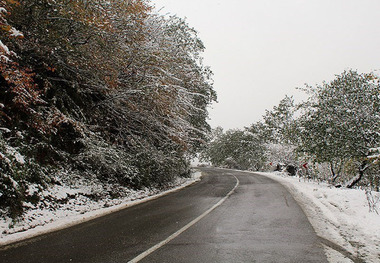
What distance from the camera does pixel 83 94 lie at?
32.0ft

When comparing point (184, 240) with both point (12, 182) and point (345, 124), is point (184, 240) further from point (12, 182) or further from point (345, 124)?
point (345, 124)

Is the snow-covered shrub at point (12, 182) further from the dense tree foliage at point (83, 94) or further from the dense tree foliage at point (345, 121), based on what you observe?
the dense tree foliage at point (345, 121)

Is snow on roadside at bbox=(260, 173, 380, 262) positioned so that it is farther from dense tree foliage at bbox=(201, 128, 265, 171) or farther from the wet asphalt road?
dense tree foliage at bbox=(201, 128, 265, 171)

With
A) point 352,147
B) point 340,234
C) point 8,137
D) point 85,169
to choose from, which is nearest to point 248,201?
point 340,234

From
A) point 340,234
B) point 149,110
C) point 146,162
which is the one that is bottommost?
point 340,234

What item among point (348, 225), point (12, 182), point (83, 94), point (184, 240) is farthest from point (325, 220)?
point (83, 94)

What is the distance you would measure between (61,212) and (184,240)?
158 inches

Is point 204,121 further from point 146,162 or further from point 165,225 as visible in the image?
point 165,225

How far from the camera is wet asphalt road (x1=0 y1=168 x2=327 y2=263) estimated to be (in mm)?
3928

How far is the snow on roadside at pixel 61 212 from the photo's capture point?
5.27 metres

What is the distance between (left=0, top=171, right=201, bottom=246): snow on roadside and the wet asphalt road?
0.36 m

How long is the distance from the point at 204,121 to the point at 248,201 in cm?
1436

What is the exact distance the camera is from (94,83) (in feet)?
30.3

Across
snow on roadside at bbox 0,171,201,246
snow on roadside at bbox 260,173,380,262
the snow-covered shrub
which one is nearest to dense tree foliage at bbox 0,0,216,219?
the snow-covered shrub
